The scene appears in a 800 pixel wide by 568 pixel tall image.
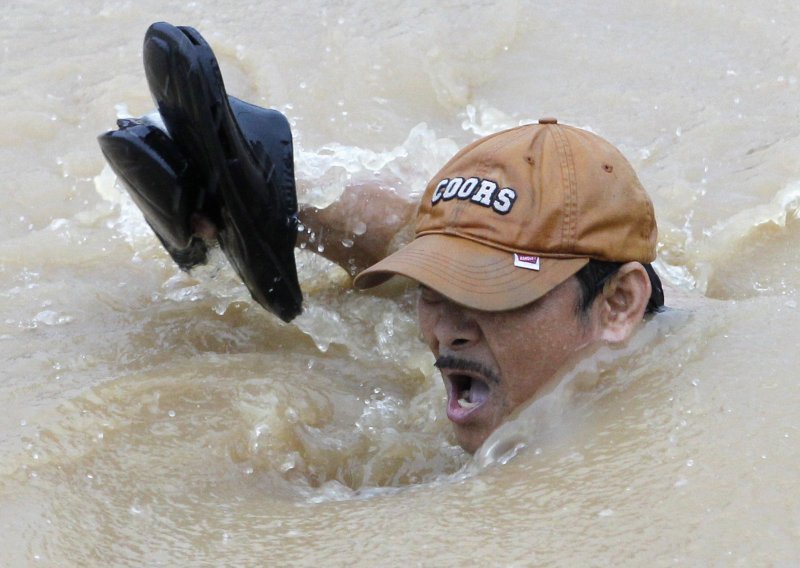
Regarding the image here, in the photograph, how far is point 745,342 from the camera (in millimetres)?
2418

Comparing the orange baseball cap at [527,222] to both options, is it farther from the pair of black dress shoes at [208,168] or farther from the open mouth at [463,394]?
the pair of black dress shoes at [208,168]

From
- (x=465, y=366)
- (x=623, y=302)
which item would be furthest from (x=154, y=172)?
(x=623, y=302)

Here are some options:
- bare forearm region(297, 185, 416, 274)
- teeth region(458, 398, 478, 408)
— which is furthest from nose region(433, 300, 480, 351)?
bare forearm region(297, 185, 416, 274)

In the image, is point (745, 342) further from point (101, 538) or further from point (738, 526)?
point (101, 538)

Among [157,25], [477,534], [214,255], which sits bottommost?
[214,255]

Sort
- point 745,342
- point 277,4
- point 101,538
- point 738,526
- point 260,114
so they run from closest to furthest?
point 738,526, point 101,538, point 745,342, point 260,114, point 277,4

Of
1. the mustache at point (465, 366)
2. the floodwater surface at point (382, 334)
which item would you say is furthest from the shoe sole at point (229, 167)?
the mustache at point (465, 366)

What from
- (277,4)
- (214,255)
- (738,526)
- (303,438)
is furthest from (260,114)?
(277,4)

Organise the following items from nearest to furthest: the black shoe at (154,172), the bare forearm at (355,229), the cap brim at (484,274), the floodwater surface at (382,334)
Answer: the floodwater surface at (382,334)
the cap brim at (484,274)
the black shoe at (154,172)
the bare forearm at (355,229)

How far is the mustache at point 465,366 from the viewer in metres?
2.44

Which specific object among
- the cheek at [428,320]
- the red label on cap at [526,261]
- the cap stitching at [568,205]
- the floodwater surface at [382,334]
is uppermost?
the cap stitching at [568,205]

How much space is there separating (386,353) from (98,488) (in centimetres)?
107

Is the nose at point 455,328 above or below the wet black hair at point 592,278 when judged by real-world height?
below

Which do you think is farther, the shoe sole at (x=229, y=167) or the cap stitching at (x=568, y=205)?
the shoe sole at (x=229, y=167)
